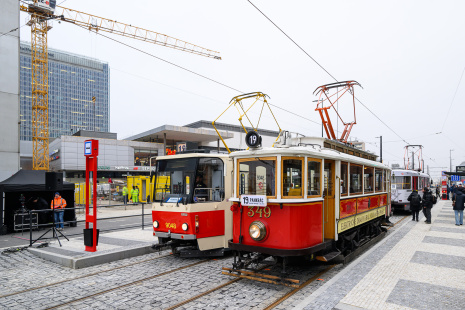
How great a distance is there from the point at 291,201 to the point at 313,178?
85 cm

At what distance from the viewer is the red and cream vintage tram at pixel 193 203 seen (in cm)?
812

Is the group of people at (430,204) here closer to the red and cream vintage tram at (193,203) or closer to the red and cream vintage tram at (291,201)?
the red and cream vintage tram at (291,201)

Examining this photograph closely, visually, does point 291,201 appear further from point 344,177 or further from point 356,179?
point 356,179

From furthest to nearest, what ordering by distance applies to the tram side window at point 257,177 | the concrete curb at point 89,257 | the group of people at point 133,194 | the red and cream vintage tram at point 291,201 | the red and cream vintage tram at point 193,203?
the group of people at point 133,194, the red and cream vintage tram at point 193,203, the concrete curb at point 89,257, the tram side window at point 257,177, the red and cream vintage tram at point 291,201

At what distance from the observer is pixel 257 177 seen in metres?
6.51

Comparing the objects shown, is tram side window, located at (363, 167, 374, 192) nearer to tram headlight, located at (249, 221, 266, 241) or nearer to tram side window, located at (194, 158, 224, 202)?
tram side window, located at (194, 158, 224, 202)

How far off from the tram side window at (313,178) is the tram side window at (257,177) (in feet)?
2.54

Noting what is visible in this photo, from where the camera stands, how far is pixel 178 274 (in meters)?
7.20

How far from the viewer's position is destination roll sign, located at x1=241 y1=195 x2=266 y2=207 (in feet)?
20.3

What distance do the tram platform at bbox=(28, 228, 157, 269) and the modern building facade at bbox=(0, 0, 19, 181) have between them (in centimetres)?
747

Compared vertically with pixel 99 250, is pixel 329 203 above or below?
above

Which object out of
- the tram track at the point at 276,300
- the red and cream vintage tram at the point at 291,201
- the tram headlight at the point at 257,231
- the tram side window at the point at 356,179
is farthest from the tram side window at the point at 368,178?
the tram headlight at the point at 257,231

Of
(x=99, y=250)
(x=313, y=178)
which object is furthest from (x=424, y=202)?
(x=99, y=250)

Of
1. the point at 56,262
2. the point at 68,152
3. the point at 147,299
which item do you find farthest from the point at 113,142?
the point at 147,299
